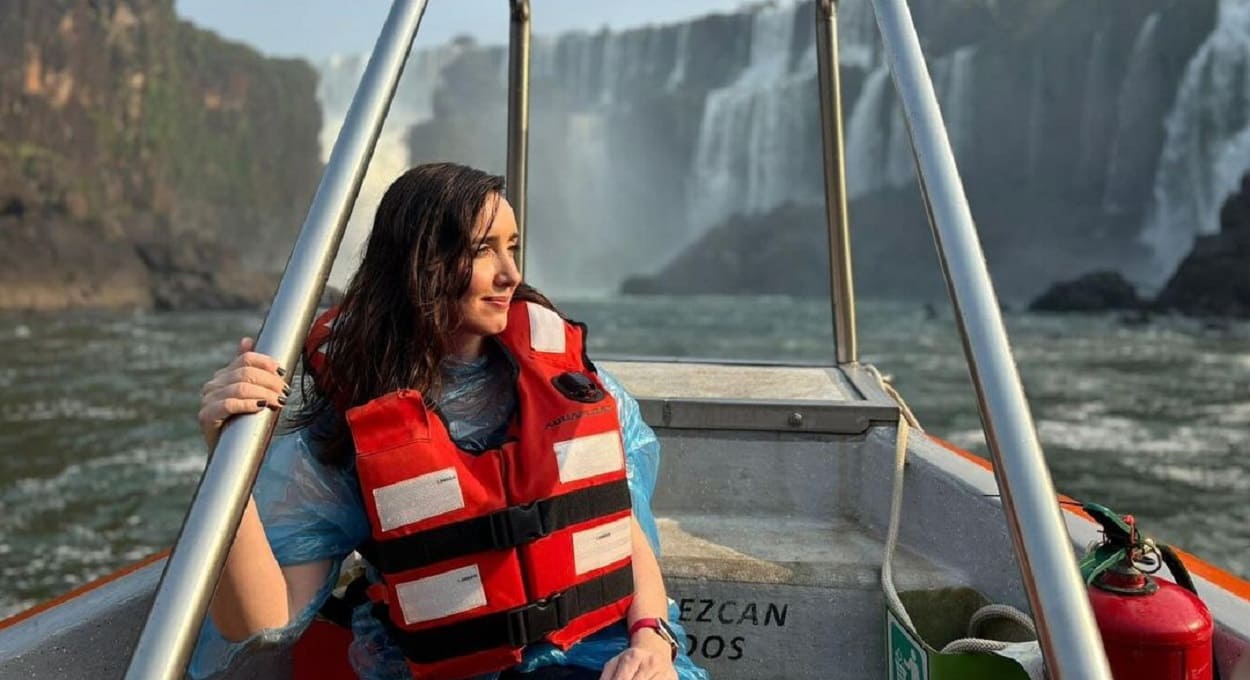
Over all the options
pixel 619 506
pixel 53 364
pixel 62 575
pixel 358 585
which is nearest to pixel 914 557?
pixel 619 506

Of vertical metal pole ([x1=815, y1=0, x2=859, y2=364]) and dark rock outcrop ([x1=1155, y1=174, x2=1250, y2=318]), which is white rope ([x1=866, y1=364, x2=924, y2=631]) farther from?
dark rock outcrop ([x1=1155, y1=174, x2=1250, y2=318])

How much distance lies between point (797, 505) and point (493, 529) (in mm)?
1353

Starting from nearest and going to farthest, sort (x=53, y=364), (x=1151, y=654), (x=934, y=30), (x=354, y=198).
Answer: (x=354, y=198)
(x=1151, y=654)
(x=53, y=364)
(x=934, y=30)

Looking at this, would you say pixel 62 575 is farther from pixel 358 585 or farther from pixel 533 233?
pixel 533 233

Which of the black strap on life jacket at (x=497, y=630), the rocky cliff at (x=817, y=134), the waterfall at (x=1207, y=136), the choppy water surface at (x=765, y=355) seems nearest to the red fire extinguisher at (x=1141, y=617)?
the black strap on life jacket at (x=497, y=630)

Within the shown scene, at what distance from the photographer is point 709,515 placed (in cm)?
275

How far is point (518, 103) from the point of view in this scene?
123 inches

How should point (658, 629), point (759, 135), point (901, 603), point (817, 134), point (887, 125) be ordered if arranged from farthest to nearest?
point (817, 134)
point (759, 135)
point (887, 125)
point (901, 603)
point (658, 629)

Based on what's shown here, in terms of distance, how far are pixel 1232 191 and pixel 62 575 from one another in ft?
126

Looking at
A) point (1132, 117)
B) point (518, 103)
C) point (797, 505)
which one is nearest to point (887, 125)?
point (1132, 117)

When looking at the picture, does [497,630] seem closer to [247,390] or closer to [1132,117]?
[247,390]

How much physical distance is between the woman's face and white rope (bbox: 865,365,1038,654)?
83 cm

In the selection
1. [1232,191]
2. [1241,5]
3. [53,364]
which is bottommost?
[53,364]

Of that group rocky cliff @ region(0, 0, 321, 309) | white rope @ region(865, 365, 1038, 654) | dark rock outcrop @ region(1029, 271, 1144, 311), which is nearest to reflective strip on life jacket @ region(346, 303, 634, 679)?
white rope @ region(865, 365, 1038, 654)
